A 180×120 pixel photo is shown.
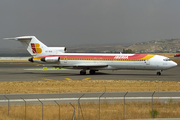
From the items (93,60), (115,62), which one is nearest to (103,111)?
(115,62)

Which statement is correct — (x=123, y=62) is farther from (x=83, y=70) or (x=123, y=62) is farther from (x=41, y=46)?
(x=41, y=46)

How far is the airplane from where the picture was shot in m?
43.4

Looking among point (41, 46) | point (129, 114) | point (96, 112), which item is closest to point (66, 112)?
point (96, 112)

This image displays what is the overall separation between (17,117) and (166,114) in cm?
930

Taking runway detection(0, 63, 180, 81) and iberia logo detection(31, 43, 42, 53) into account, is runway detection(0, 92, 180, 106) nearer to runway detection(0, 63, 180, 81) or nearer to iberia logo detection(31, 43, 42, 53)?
runway detection(0, 63, 180, 81)

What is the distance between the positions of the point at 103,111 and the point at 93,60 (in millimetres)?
29562

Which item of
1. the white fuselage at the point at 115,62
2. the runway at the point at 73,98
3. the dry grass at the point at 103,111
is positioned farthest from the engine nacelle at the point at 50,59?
the dry grass at the point at 103,111

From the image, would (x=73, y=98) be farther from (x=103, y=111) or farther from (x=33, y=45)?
(x=33, y=45)

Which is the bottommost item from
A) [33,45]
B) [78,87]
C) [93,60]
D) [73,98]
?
[78,87]

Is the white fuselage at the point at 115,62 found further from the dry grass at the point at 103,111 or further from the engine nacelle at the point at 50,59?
the dry grass at the point at 103,111

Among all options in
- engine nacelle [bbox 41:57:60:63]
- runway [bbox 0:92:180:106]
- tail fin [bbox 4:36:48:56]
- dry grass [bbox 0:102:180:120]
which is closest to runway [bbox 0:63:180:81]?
engine nacelle [bbox 41:57:60:63]

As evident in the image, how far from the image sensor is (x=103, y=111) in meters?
16.5

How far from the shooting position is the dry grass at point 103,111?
48.6 feet

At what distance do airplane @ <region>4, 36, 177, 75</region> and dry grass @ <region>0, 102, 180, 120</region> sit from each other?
81.8ft
